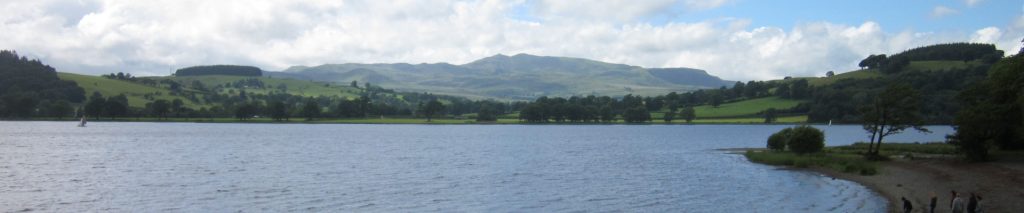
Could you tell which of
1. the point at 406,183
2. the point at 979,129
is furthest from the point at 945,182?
the point at 406,183

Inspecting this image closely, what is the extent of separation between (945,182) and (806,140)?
24301mm

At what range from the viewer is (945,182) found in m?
49.1

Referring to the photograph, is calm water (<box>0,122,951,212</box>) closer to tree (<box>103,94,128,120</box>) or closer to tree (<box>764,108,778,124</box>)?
tree (<box>764,108,778,124</box>)

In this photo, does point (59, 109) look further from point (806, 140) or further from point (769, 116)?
point (806, 140)

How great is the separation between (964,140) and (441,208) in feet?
138

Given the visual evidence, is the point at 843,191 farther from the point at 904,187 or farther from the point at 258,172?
the point at 258,172

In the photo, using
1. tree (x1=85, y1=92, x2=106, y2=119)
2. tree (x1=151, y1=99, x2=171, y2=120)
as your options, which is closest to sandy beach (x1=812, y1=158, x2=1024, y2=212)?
tree (x1=151, y1=99, x2=171, y2=120)

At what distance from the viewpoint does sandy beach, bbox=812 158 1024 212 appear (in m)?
39.7

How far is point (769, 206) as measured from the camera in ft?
143

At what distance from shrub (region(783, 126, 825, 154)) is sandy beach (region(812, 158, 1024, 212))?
326 inches

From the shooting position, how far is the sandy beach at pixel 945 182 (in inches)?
1564

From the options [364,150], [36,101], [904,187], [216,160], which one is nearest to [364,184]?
[216,160]

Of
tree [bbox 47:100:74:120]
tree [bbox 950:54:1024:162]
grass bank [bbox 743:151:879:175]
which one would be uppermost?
tree [bbox 47:100:74:120]

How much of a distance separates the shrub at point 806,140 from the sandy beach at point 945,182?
8.28 metres
